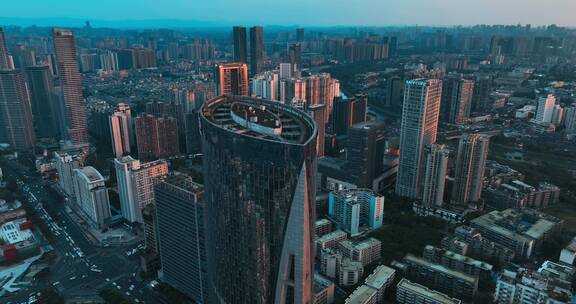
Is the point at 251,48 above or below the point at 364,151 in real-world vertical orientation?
above

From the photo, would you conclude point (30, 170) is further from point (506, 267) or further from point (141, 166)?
point (506, 267)

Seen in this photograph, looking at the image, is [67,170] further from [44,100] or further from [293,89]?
[293,89]

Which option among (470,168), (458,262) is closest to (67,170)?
(458,262)

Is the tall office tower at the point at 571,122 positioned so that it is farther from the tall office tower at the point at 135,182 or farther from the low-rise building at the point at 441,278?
the tall office tower at the point at 135,182

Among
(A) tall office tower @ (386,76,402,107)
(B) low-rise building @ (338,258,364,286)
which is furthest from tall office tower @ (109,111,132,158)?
(A) tall office tower @ (386,76,402,107)

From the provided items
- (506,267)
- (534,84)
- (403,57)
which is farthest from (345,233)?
(403,57)

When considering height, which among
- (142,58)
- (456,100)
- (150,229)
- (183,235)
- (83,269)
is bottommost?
(83,269)

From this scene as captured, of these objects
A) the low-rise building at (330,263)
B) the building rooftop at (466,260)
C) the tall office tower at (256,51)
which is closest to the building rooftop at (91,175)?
the low-rise building at (330,263)

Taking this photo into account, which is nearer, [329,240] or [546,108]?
[329,240]
